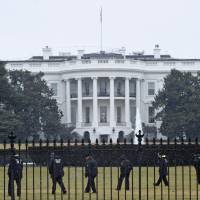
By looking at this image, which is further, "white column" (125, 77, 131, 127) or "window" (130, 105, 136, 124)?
"window" (130, 105, 136, 124)

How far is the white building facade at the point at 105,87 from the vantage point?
122594mm

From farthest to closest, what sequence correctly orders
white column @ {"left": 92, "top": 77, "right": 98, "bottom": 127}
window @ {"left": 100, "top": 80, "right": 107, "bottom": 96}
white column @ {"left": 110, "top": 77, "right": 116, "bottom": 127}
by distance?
window @ {"left": 100, "top": 80, "right": 107, "bottom": 96} < white column @ {"left": 92, "top": 77, "right": 98, "bottom": 127} < white column @ {"left": 110, "top": 77, "right": 116, "bottom": 127}

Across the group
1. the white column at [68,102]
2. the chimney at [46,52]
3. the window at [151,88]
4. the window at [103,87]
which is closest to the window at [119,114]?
the window at [103,87]

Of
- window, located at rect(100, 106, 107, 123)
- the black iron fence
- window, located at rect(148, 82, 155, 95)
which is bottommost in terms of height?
the black iron fence

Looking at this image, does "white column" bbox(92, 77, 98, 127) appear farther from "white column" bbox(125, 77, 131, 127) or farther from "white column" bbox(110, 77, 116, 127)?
"white column" bbox(125, 77, 131, 127)

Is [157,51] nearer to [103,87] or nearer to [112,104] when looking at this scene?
[103,87]

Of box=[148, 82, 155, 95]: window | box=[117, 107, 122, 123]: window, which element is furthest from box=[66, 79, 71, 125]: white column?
box=[148, 82, 155, 95]: window

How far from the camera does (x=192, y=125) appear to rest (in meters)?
90.6

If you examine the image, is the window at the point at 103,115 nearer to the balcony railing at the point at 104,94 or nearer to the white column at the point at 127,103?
the balcony railing at the point at 104,94

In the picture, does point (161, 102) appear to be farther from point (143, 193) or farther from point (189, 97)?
point (143, 193)

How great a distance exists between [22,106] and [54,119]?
260 inches

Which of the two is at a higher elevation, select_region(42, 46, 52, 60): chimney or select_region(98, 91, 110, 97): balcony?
select_region(42, 46, 52, 60): chimney

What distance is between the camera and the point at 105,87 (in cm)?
12619

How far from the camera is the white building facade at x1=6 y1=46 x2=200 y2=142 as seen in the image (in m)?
123
